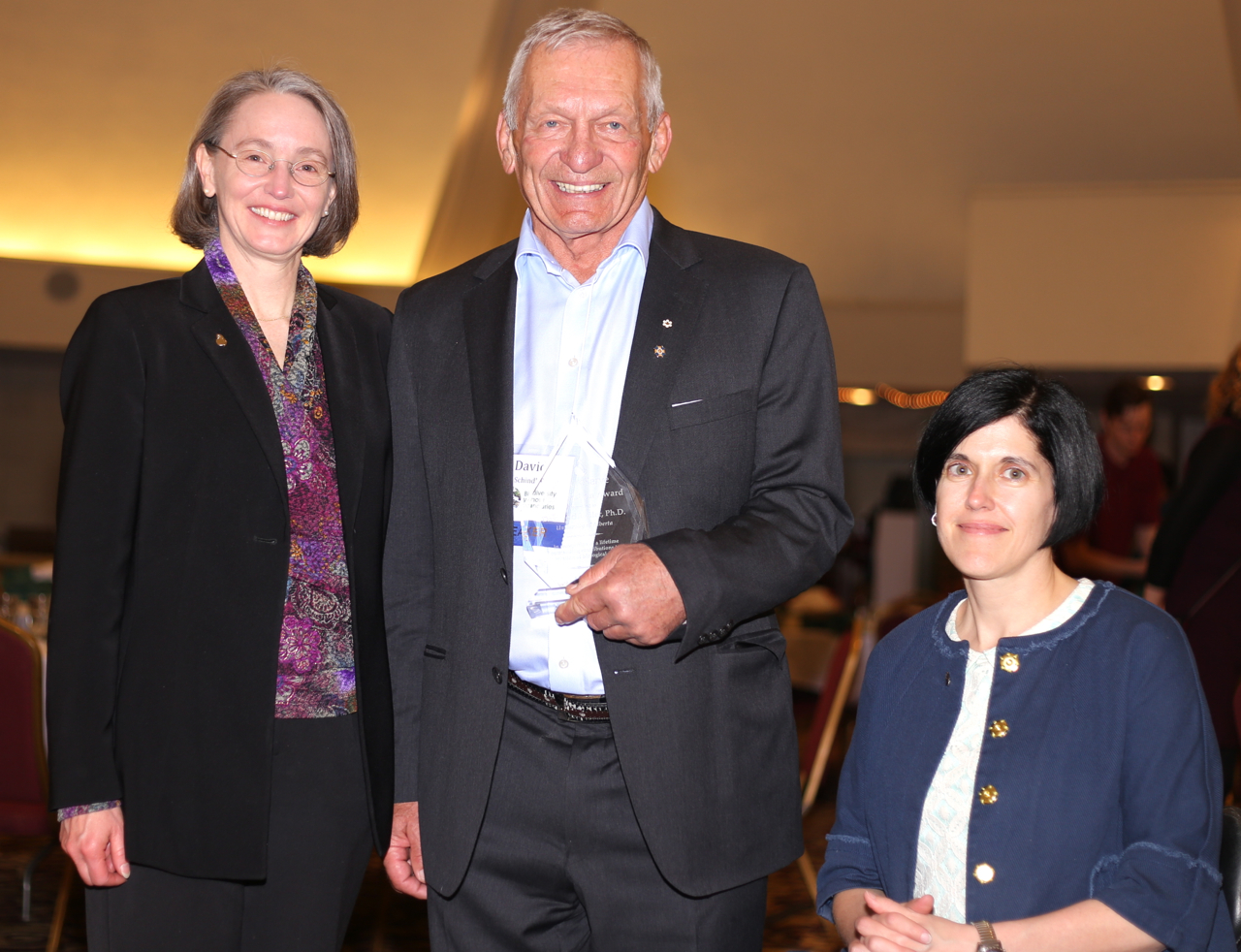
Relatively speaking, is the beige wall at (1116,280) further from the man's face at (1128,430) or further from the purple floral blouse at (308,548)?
the purple floral blouse at (308,548)

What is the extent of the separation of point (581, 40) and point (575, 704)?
3.27ft

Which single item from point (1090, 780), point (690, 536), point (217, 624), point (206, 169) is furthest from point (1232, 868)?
point (206, 169)

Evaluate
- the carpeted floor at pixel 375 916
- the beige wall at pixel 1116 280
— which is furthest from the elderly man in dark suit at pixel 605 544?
the beige wall at pixel 1116 280

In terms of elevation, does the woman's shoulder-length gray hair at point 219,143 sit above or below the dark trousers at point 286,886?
above

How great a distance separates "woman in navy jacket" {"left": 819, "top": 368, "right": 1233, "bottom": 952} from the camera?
150 centimetres

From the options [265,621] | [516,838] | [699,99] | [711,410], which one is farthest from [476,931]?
[699,99]

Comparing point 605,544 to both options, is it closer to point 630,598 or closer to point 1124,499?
point 630,598

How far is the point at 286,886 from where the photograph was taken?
5.85 feet

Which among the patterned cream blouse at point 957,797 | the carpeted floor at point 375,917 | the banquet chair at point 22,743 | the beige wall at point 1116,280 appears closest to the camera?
the patterned cream blouse at point 957,797

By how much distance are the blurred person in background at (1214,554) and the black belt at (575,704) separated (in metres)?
2.49

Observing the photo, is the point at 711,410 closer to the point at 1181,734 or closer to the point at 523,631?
the point at 523,631

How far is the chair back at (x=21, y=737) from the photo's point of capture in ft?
11.4

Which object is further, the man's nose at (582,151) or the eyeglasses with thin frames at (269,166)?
the eyeglasses with thin frames at (269,166)

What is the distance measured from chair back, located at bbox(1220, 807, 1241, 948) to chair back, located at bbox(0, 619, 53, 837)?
311 cm
